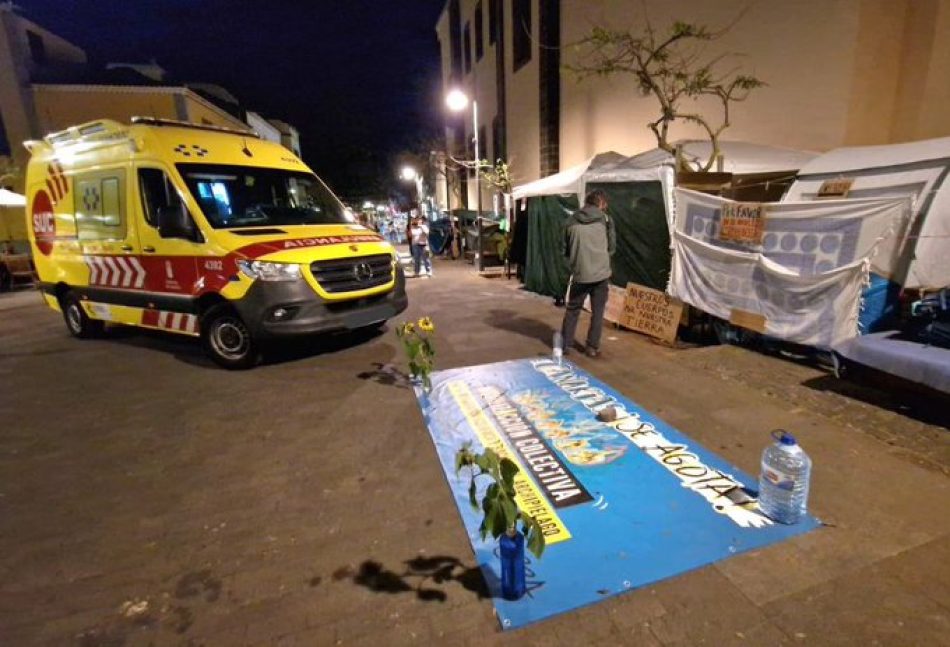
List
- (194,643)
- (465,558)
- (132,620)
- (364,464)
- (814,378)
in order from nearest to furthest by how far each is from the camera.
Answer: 1. (194,643)
2. (132,620)
3. (465,558)
4. (364,464)
5. (814,378)

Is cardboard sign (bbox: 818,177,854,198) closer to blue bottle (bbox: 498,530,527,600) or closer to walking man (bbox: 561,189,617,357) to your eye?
walking man (bbox: 561,189,617,357)

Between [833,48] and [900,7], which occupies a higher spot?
[900,7]

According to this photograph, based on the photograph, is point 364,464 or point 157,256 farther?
point 157,256

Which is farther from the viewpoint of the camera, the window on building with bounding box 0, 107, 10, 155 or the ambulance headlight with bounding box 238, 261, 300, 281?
the window on building with bounding box 0, 107, 10, 155

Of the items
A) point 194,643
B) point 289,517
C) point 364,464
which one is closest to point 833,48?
point 364,464

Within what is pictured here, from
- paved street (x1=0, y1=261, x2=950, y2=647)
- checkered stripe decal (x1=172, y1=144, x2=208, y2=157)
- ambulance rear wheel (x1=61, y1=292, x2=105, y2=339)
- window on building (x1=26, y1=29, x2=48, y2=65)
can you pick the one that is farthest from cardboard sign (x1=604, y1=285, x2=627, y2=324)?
window on building (x1=26, y1=29, x2=48, y2=65)

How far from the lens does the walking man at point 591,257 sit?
5.64 meters

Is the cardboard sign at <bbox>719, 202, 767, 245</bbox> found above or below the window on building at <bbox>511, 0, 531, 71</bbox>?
below

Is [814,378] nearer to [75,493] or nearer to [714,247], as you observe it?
[714,247]

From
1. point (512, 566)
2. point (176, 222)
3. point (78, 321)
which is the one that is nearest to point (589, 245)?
point (512, 566)

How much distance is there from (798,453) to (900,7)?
31.6ft

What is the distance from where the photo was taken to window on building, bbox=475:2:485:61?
71.2 ft

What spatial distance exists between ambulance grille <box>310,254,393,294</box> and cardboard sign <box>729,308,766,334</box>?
450cm

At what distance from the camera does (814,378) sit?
16.1 feet
